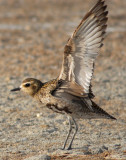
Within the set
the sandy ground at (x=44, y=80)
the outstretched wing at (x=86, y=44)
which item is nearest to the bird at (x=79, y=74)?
the outstretched wing at (x=86, y=44)

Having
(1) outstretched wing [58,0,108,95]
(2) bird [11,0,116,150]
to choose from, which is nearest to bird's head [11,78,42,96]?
(2) bird [11,0,116,150]

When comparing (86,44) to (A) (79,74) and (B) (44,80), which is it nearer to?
(A) (79,74)

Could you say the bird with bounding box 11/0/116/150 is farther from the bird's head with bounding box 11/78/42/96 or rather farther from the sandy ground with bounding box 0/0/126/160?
the sandy ground with bounding box 0/0/126/160

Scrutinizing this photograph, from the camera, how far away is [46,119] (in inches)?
300

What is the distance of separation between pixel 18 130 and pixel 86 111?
4.59 ft

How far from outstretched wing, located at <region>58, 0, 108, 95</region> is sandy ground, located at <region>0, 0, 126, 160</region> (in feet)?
0.67

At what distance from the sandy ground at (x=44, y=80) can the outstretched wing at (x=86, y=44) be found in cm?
20

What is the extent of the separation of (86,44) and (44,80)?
4.55 meters

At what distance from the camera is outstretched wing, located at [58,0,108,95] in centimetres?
572

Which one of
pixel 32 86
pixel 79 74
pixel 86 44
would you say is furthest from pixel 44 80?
pixel 86 44

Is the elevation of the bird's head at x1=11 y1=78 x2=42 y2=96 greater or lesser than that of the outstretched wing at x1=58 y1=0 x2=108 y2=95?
lesser

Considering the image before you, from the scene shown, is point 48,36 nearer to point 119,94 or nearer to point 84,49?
point 119,94

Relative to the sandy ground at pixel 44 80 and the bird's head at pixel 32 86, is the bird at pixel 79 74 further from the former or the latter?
the sandy ground at pixel 44 80

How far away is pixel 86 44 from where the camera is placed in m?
5.84
